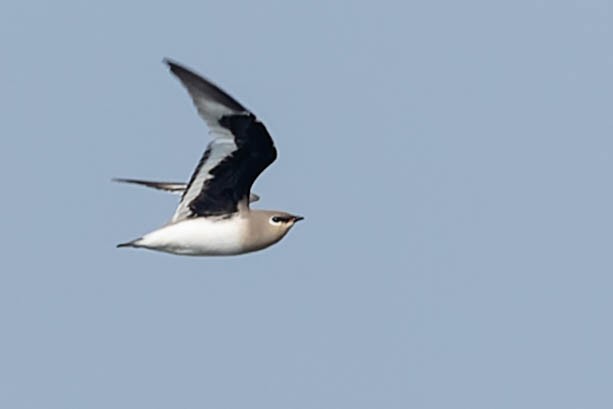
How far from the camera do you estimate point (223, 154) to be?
21781 mm

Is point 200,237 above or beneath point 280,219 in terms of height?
beneath

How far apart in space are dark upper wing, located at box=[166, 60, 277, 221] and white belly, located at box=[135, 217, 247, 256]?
185mm

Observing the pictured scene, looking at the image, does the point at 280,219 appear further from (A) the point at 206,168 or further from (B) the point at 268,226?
(A) the point at 206,168

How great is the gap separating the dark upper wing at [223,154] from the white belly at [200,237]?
7.3 inches

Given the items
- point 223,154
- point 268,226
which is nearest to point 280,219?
point 268,226

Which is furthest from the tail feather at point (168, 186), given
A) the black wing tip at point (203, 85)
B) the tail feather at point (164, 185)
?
the black wing tip at point (203, 85)

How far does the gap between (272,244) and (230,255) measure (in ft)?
1.84

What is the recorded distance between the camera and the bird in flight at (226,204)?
2130 cm

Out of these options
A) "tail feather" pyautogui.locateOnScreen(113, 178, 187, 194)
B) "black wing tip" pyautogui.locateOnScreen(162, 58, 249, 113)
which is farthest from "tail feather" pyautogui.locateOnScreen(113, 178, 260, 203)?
"black wing tip" pyautogui.locateOnScreen(162, 58, 249, 113)

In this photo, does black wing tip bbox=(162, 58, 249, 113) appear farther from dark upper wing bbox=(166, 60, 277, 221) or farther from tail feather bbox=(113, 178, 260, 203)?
tail feather bbox=(113, 178, 260, 203)

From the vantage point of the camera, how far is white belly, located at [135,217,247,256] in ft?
71.9

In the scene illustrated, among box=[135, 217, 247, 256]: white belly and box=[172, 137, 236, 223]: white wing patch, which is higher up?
box=[172, 137, 236, 223]: white wing patch

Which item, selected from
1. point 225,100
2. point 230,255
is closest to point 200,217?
point 230,255

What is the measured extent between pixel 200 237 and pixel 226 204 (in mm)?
603
